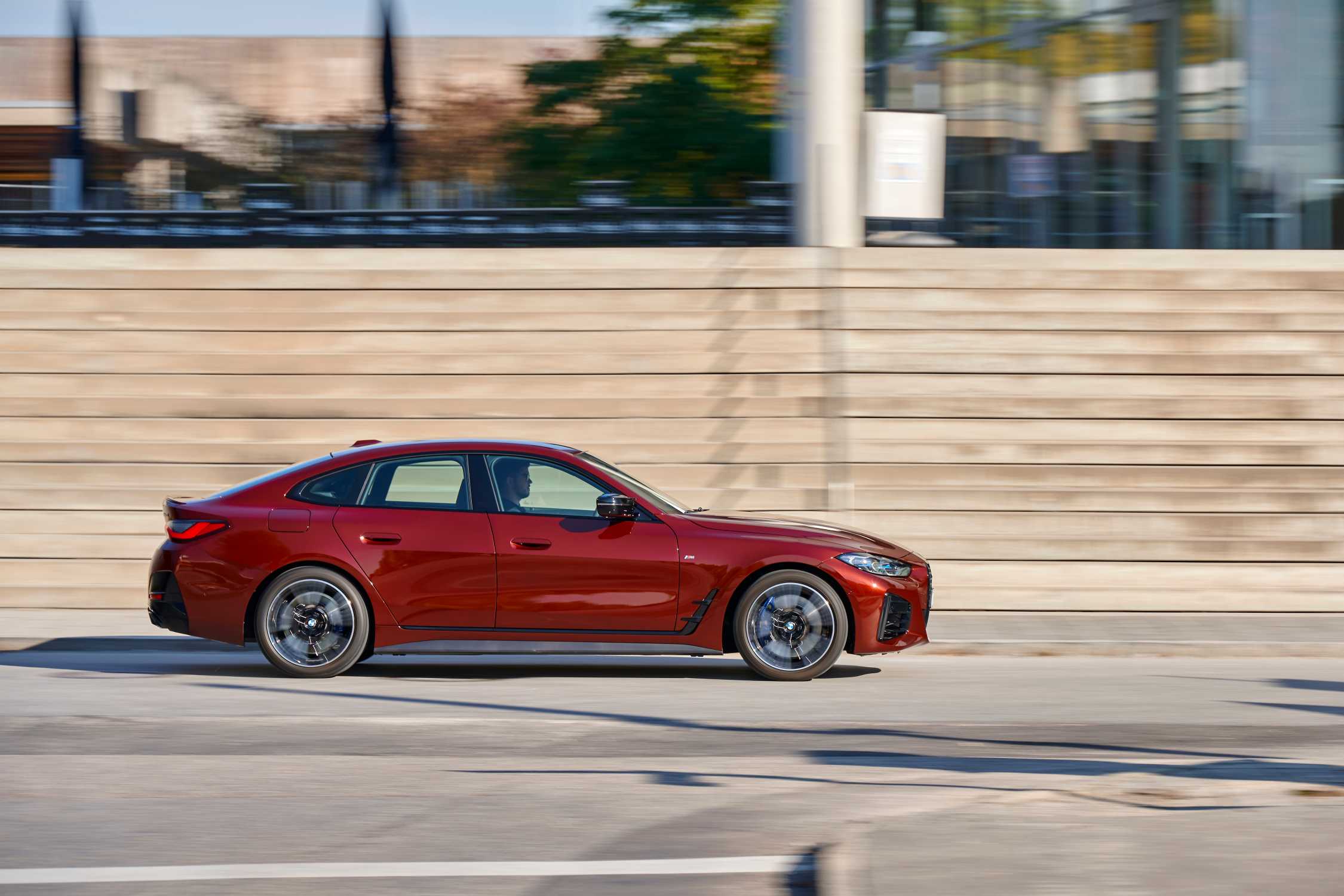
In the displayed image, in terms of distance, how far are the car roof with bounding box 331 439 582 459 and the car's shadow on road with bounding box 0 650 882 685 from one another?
1.35m

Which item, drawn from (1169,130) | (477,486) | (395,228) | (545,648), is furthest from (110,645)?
(1169,130)

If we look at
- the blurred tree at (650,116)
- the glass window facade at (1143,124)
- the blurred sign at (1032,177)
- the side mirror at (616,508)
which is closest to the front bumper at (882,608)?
the side mirror at (616,508)

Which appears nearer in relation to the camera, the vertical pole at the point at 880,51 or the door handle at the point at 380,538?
the door handle at the point at 380,538

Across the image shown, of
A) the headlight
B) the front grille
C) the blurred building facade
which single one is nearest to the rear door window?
the headlight

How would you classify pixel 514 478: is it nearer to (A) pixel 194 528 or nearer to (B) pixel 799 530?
(B) pixel 799 530

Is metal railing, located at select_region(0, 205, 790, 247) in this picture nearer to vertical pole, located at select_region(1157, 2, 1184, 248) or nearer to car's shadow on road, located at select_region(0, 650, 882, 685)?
vertical pole, located at select_region(1157, 2, 1184, 248)

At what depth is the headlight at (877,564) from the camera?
8836 millimetres

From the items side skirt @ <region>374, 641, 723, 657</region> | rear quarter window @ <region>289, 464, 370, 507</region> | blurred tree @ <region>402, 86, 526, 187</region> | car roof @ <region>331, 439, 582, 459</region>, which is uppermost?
blurred tree @ <region>402, 86, 526, 187</region>

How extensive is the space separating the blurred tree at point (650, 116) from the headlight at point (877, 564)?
45.6 feet

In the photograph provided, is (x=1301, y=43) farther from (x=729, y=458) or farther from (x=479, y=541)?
(x=479, y=541)

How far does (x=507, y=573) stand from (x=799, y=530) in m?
1.73

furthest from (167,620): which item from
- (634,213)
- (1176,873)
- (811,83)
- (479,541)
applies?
(811,83)

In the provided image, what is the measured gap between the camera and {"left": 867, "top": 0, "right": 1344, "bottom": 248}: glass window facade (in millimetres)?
17562

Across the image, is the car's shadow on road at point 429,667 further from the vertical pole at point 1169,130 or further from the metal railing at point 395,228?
the vertical pole at point 1169,130
